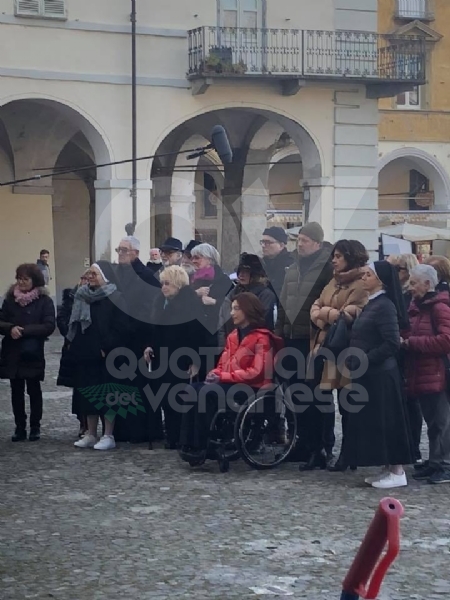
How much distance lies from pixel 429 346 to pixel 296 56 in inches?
566

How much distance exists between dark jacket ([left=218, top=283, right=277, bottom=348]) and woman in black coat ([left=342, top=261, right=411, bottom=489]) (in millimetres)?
1297

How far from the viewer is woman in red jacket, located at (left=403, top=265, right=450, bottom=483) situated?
9.23 metres

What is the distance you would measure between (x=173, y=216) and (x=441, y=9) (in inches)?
739

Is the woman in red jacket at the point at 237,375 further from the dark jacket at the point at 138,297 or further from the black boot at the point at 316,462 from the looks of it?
the dark jacket at the point at 138,297

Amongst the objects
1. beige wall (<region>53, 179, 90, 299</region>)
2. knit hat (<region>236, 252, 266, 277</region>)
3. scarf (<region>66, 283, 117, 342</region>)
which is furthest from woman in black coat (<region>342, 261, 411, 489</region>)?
beige wall (<region>53, 179, 90, 299</region>)

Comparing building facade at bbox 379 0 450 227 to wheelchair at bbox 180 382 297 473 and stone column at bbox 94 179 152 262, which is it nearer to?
stone column at bbox 94 179 152 262

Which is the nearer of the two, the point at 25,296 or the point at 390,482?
the point at 390,482

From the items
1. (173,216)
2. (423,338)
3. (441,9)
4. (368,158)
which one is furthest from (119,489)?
(441,9)

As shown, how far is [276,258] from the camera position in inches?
435

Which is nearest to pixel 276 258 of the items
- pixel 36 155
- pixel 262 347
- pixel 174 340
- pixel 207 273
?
pixel 207 273

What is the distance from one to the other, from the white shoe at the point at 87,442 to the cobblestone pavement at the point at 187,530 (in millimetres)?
198

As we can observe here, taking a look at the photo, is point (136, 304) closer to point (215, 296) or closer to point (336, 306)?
point (215, 296)

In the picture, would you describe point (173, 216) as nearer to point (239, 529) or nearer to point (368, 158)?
point (368, 158)

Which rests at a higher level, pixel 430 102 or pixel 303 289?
pixel 430 102
